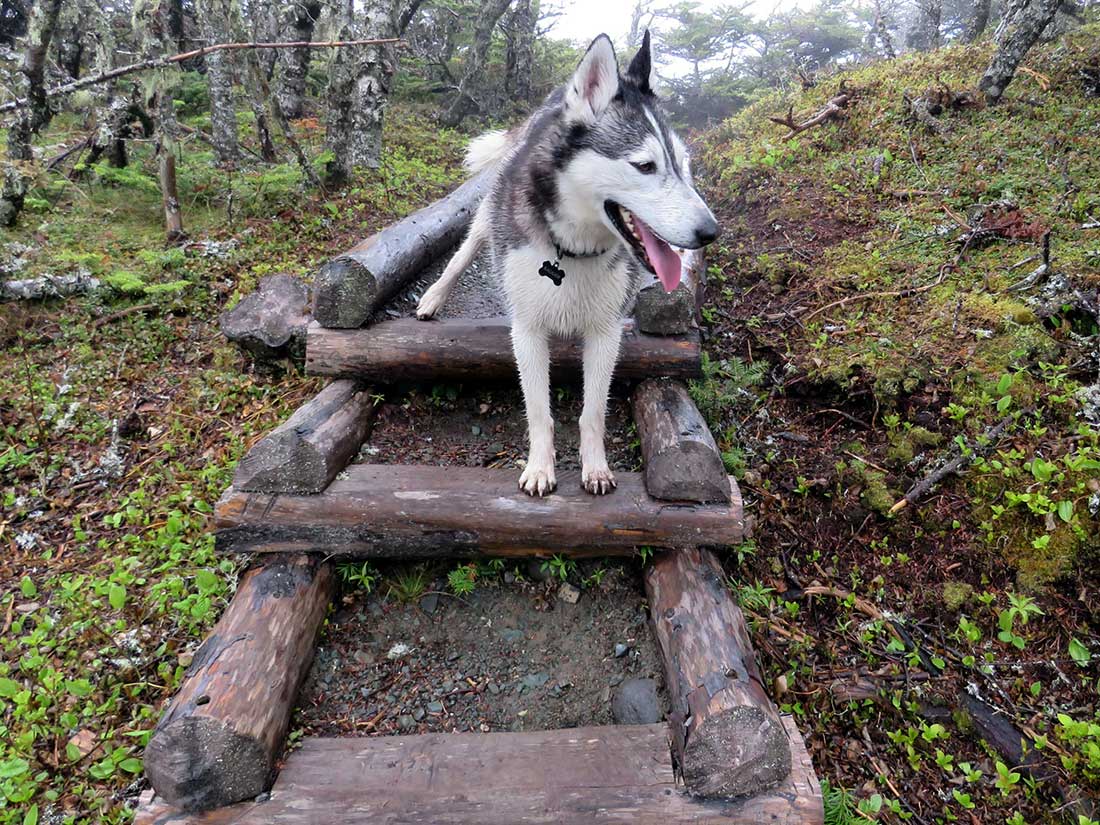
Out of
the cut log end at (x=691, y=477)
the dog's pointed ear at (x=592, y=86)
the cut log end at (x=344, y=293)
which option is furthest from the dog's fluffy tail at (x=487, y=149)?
the cut log end at (x=691, y=477)

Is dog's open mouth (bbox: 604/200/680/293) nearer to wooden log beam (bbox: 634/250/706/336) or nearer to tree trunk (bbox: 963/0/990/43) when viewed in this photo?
wooden log beam (bbox: 634/250/706/336)

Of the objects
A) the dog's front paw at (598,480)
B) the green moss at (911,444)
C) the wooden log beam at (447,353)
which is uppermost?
the wooden log beam at (447,353)

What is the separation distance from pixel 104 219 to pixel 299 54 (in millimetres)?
5389

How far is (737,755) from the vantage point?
1.99m

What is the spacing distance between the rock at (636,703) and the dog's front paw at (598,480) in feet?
2.77

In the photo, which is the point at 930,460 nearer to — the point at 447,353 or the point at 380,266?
the point at 447,353

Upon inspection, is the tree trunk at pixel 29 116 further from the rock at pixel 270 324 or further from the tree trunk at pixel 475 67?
the tree trunk at pixel 475 67

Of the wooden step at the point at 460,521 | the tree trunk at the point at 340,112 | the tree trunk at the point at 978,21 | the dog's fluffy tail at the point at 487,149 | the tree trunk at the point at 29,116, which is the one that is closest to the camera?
the wooden step at the point at 460,521

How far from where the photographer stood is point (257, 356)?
445cm

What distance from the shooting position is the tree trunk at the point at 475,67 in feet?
36.2

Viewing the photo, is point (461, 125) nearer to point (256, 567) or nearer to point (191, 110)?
point (191, 110)

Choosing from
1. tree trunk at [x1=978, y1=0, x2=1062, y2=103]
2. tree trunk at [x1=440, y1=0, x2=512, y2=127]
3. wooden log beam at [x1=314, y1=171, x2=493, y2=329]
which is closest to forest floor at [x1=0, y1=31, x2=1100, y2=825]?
wooden log beam at [x1=314, y1=171, x2=493, y2=329]

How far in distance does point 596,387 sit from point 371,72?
608 cm

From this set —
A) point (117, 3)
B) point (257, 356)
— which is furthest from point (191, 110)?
point (257, 356)
